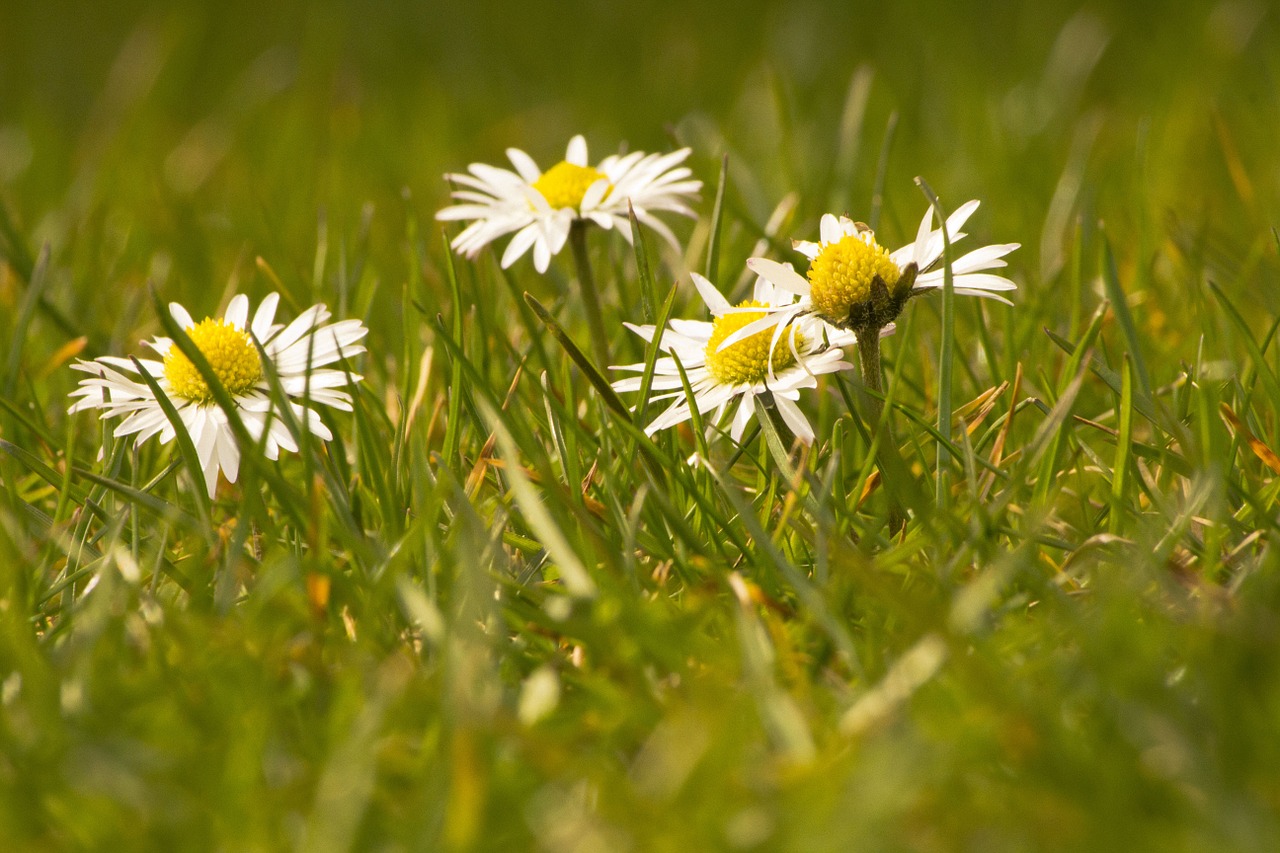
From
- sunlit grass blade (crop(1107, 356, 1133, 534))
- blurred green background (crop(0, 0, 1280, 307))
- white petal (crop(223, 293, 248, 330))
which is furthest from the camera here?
blurred green background (crop(0, 0, 1280, 307))

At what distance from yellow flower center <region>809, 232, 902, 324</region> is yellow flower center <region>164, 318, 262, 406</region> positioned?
1.86ft

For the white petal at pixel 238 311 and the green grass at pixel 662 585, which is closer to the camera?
the green grass at pixel 662 585

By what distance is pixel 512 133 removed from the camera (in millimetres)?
3221

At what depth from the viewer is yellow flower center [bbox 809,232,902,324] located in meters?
1.07

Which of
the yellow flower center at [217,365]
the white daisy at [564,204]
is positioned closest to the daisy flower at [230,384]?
the yellow flower center at [217,365]

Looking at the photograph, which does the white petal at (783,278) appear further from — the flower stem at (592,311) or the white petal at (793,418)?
the flower stem at (592,311)

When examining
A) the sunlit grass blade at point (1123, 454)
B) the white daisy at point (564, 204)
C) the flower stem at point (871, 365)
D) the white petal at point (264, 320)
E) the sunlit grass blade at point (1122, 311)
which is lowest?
the sunlit grass blade at point (1123, 454)

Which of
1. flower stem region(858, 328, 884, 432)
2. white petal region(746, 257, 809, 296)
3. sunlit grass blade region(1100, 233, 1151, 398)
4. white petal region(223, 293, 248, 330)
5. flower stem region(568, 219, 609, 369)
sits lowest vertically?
sunlit grass blade region(1100, 233, 1151, 398)

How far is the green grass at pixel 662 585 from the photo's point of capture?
746 millimetres

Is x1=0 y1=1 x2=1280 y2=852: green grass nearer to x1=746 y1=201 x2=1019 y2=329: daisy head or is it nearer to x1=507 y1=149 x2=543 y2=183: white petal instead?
x1=746 y1=201 x2=1019 y2=329: daisy head

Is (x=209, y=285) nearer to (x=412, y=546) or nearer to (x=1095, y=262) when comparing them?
(x=412, y=546)

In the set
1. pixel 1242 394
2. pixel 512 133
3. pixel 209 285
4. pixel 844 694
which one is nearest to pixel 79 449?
pixel 209 285

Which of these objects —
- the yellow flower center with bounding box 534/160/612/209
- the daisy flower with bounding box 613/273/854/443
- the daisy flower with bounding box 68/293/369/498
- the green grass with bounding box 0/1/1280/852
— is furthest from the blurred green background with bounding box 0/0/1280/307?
the daisy flower with bounding box 613/273/854/443

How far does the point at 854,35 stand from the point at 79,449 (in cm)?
309
